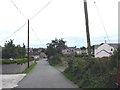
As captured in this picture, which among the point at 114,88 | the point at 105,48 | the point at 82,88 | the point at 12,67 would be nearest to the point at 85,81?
the point at 82,88

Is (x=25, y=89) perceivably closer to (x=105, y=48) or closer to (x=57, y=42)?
(x=105, y=48)

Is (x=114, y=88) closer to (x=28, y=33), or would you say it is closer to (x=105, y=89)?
(x=105, y=89)

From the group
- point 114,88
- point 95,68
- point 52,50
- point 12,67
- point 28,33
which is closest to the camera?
point 114,88

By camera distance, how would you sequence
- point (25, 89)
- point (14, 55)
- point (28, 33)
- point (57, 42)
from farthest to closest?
point (57, 42), point (14, 55), point (28, 33), point (25, 89)

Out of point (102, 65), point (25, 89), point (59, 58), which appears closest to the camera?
point (25, 89)

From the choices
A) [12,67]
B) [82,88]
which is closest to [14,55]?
[12,67]

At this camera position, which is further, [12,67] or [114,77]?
[12,67]

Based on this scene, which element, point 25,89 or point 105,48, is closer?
point 25,89

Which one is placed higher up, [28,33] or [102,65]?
[28,33]

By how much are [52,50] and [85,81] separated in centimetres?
10444

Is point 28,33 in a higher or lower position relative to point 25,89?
higher

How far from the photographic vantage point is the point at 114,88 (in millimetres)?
16375

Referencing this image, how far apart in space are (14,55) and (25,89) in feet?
185

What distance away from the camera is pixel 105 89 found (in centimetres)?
1686
